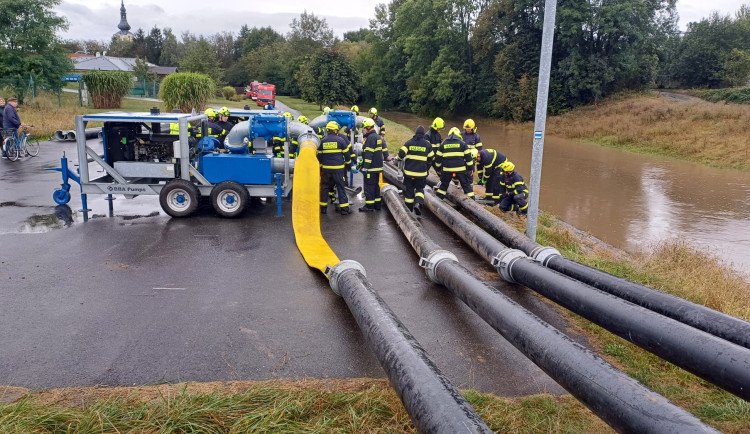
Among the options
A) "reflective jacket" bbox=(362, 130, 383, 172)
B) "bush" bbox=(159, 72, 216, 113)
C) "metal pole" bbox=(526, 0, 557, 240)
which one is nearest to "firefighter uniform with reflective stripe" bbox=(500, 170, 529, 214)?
"reflective jacket" bbox=(362, 130, 383, 172)

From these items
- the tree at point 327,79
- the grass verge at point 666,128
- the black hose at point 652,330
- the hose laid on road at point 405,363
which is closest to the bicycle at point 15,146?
the hose laid on road at point 405,363

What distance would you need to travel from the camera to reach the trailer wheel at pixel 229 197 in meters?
9.80

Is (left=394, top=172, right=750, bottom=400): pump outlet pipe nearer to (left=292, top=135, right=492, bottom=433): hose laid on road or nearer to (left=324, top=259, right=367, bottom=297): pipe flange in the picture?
(left=292, top=135, right=492, bottom=433): hose laid on road

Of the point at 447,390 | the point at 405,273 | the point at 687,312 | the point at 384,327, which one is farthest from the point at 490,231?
the point at 447,390

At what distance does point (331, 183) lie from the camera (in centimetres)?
1073

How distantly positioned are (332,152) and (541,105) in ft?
13.2

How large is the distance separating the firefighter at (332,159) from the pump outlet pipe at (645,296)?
3358mm

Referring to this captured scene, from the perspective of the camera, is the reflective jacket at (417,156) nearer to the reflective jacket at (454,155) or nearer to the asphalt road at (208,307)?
the reflective jacket at (454,155)

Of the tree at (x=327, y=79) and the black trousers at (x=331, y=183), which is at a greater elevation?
the tree at (x=327, y=79)

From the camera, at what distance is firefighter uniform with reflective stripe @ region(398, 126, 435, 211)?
33.8 feet

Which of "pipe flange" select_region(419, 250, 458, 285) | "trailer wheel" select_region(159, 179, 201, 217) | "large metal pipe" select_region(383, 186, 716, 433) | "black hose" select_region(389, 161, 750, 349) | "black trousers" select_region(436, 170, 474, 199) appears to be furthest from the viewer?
"black trousers" select_region(436, 170, 474, 199)

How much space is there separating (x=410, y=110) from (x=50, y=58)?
38895 mm

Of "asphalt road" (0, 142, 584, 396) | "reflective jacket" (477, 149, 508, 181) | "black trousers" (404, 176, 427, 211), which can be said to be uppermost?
"reflective jacket" (477, 149, 508, 181)

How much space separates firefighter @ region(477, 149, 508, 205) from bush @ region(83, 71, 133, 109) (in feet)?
99.4
